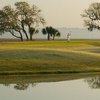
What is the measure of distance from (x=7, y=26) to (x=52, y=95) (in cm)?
10774

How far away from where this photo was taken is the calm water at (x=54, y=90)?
23.0m

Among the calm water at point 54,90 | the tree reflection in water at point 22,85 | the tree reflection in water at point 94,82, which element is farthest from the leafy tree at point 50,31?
the tree reflection in water at point 22,85

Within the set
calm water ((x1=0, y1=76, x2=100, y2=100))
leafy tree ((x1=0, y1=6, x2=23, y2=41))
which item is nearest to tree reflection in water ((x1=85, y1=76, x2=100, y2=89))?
calm water ((x1=0, y1=76, x2=100, y2=100))

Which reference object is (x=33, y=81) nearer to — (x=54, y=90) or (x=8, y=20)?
(x=54, y=90)

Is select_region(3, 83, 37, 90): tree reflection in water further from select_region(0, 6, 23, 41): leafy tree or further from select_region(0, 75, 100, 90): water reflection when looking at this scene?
select_region(0, 6, 23, 41): leafy tree

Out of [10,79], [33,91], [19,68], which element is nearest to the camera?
[33,91]

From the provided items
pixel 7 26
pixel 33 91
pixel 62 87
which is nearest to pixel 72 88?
pixel 62 87

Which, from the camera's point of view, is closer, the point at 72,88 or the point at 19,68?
the point at 72,88

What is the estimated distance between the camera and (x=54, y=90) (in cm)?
2641

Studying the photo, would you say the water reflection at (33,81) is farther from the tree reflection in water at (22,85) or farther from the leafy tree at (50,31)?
the leafy tree at (50,31)

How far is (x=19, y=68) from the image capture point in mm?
38469

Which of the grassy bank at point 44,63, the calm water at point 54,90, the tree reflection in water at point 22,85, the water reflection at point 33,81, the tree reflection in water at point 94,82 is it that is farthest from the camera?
the grassy bank at point 44,63

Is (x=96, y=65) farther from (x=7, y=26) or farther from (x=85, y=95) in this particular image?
(x=7, y=26)

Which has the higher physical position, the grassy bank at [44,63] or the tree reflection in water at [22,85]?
the tree reflection in water at [22,85]
